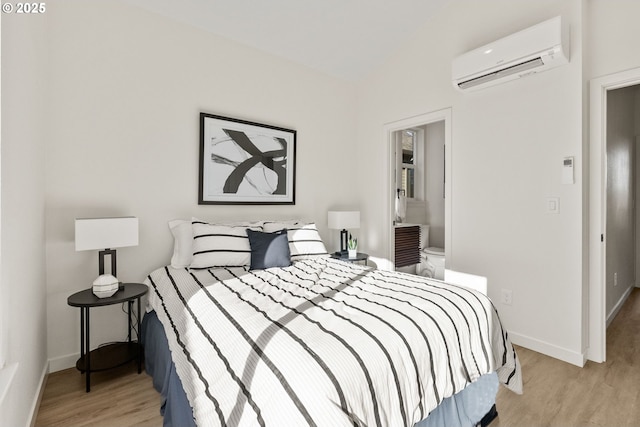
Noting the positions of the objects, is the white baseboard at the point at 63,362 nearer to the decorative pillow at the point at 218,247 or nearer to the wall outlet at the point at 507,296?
the decorative pillow at the point at 218,247

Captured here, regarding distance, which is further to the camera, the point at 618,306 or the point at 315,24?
the point at 618,306

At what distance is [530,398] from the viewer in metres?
1.93

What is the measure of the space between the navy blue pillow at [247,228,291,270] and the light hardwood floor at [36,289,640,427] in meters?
1.07

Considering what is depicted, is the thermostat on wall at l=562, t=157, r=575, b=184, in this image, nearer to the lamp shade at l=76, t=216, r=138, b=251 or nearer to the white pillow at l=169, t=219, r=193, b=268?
the white pillow at l=169, t=219, r=193, b=268

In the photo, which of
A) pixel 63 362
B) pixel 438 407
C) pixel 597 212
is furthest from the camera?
pixel 597 212

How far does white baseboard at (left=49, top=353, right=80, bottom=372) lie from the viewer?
7.32 feet

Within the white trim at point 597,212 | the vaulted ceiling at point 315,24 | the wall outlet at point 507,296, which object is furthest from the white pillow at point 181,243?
the white trim at point 597,212

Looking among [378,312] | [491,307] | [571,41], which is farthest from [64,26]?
[571,41]

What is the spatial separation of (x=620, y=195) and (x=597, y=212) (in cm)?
178

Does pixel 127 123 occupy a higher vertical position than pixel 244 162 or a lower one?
higher

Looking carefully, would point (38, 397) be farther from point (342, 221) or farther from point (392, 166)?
point (392, 166)

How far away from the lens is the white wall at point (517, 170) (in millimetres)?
2406

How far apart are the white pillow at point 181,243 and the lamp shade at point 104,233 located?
41 cm

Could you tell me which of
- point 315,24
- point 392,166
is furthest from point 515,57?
point 315,24
